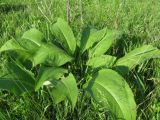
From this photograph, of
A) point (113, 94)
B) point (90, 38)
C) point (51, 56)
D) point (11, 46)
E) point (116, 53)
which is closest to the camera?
Answer: point (113, 94)

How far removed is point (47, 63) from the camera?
207 cm


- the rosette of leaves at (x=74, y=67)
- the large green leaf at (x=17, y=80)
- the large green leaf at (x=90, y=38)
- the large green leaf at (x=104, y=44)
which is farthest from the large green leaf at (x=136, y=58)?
the large green leaf at (x=17, y=80)

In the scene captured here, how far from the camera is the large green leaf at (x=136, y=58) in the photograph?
208 cm

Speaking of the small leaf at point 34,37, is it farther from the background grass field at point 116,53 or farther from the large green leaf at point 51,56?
the large green leaf at point 51,56

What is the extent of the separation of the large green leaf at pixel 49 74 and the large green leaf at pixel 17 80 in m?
0.13

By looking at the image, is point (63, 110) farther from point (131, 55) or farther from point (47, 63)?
point (131, 55)

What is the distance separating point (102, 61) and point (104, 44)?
157mm

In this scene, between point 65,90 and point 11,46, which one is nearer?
point 65,90

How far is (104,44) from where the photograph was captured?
7.42 feet

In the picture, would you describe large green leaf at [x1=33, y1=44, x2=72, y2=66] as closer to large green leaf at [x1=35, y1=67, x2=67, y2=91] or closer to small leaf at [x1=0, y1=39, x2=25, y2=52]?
large green leaf at [x1=35, y1=67, x2=67, y2=91]

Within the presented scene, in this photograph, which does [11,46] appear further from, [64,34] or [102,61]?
[102,61]

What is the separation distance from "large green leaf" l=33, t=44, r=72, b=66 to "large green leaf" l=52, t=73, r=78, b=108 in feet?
0.57

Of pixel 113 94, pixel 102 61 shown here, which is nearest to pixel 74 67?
pixel 102 61

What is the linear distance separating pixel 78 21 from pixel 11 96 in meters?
1.11
